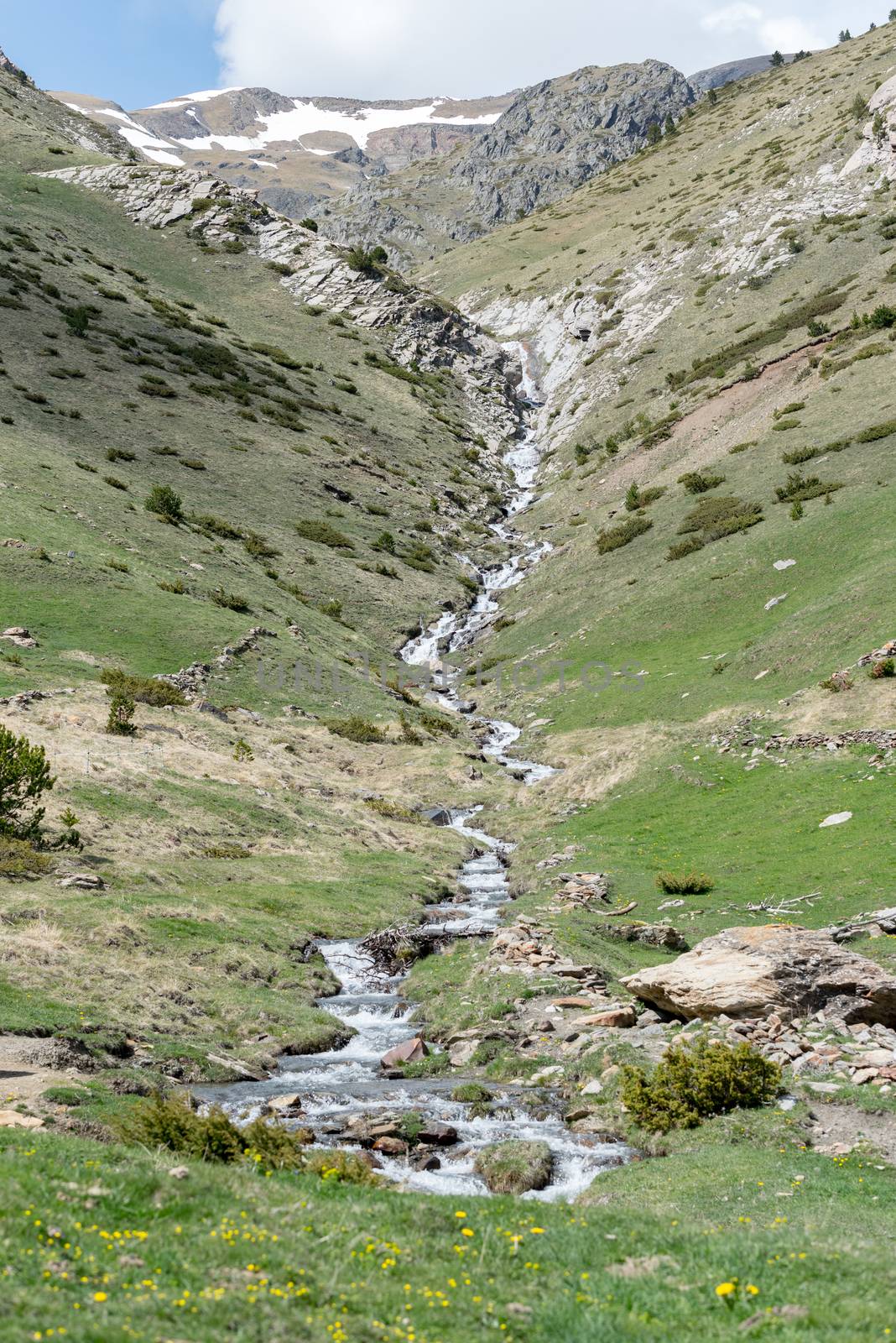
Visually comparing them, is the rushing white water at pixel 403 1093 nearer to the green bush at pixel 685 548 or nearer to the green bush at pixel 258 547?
the green bush at pixel 685 548

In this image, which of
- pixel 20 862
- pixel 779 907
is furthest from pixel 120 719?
pixel 779 907

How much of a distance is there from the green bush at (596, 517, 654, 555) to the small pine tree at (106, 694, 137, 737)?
4317 centimetres

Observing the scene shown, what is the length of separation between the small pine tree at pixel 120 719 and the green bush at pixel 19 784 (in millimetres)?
9164

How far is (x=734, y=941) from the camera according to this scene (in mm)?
19438

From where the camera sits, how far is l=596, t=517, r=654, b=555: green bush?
6819 cm

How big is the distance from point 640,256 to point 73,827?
12718 cm

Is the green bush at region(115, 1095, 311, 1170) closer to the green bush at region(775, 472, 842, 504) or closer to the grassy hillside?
the grassy hillside

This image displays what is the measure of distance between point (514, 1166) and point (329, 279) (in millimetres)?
133091

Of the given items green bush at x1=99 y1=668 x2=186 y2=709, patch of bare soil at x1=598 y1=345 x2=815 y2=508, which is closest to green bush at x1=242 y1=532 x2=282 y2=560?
green bush at x1=99 y1=668 x2=186 y2=709

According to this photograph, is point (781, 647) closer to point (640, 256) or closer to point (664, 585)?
point (664, 585)

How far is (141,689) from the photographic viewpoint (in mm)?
41406

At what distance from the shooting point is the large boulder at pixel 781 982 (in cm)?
1723

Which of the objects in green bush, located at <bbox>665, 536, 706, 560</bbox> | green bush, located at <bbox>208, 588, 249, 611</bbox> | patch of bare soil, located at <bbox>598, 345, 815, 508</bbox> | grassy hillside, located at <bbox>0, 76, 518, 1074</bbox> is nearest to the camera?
grassy hillside, located at <bbox>0, 76, 518, 1074</bbox>

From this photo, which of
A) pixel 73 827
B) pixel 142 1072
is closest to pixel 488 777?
pixel 73 827
